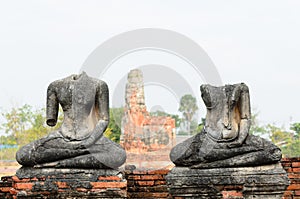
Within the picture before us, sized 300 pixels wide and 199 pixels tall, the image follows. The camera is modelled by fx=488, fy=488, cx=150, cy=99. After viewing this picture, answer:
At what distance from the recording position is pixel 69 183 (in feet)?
22.6

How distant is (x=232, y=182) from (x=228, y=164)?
0.83ft

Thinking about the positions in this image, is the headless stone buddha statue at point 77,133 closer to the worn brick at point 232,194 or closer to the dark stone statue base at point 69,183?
the dark stone statue base at point 69,183

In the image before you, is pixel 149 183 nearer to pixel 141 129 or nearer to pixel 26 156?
pixel 26 156

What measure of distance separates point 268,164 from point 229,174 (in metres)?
0.58

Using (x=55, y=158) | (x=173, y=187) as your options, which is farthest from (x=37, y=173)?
(x=173, y=187)

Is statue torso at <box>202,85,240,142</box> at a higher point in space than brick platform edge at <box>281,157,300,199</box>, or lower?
higher

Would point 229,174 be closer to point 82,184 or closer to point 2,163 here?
point 82,184

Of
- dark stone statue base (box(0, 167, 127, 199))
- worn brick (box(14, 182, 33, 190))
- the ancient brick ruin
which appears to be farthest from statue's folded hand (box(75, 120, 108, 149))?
the ancient brick ruin

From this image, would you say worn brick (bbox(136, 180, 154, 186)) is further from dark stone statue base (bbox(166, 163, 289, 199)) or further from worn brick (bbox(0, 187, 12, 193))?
worn brick (bbox(0, 187, 12, 193))

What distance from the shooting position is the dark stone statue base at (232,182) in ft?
22.0

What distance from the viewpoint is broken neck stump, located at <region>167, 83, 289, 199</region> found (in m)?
6.74

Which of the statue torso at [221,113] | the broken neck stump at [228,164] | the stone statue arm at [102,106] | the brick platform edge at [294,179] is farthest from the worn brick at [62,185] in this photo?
the brick platform edge at [294,179]

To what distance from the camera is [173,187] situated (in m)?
6.89

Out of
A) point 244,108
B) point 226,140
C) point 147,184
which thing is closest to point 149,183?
point 147,184
